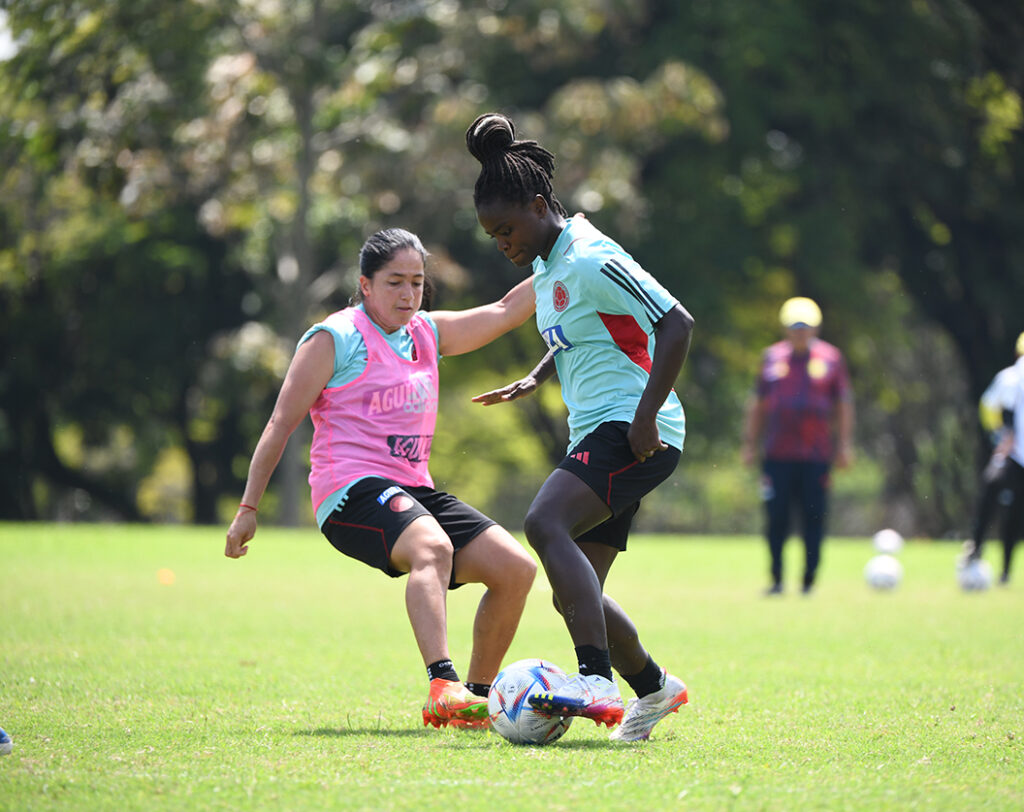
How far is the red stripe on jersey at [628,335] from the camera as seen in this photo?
528 centimetres

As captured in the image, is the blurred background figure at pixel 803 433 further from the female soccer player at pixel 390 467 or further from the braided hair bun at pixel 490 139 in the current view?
the braided hair bun at pixel 490 139

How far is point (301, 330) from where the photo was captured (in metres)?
26.9

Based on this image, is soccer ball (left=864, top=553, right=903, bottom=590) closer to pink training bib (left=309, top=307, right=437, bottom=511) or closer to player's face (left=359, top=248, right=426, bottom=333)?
pink training bib (left=309, top=307, right=437, bottom=511)

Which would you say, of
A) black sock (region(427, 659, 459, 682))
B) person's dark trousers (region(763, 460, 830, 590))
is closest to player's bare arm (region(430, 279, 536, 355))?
black sock (region(427, 659, 459, 682))

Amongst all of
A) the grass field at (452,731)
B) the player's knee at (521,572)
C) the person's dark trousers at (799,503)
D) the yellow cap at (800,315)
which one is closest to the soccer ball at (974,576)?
Result: the grass field at (452,731)

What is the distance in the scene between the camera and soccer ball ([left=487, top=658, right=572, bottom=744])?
4.95 meters

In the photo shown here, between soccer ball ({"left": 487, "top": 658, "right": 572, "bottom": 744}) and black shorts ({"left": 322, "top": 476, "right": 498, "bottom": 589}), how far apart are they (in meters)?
0.75

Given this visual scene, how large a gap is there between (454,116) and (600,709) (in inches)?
871

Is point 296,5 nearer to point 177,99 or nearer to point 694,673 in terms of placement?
point 177,99

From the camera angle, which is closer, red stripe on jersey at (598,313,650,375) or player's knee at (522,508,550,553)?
player's knee at (522,508,550,553)

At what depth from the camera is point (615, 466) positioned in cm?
516

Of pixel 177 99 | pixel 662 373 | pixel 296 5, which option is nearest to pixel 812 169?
pixel 296 5

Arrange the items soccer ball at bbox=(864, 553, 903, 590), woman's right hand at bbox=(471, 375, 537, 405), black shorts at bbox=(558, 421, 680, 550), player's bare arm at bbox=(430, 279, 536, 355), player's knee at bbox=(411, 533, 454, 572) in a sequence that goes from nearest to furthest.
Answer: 1. black shorts at bbox=(558, 421, 680, 550)
2. player's knee at bbox=(411, 533, 454, 572)
3. woman's right hand at bbox=(471, 375, 537, 405)
4. player's bare arm at bbox=(430, 279, 536, 355)
5. soccer ball at bbox=(864, 553, 903, 590)

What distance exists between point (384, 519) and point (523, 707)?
3.52 feet
